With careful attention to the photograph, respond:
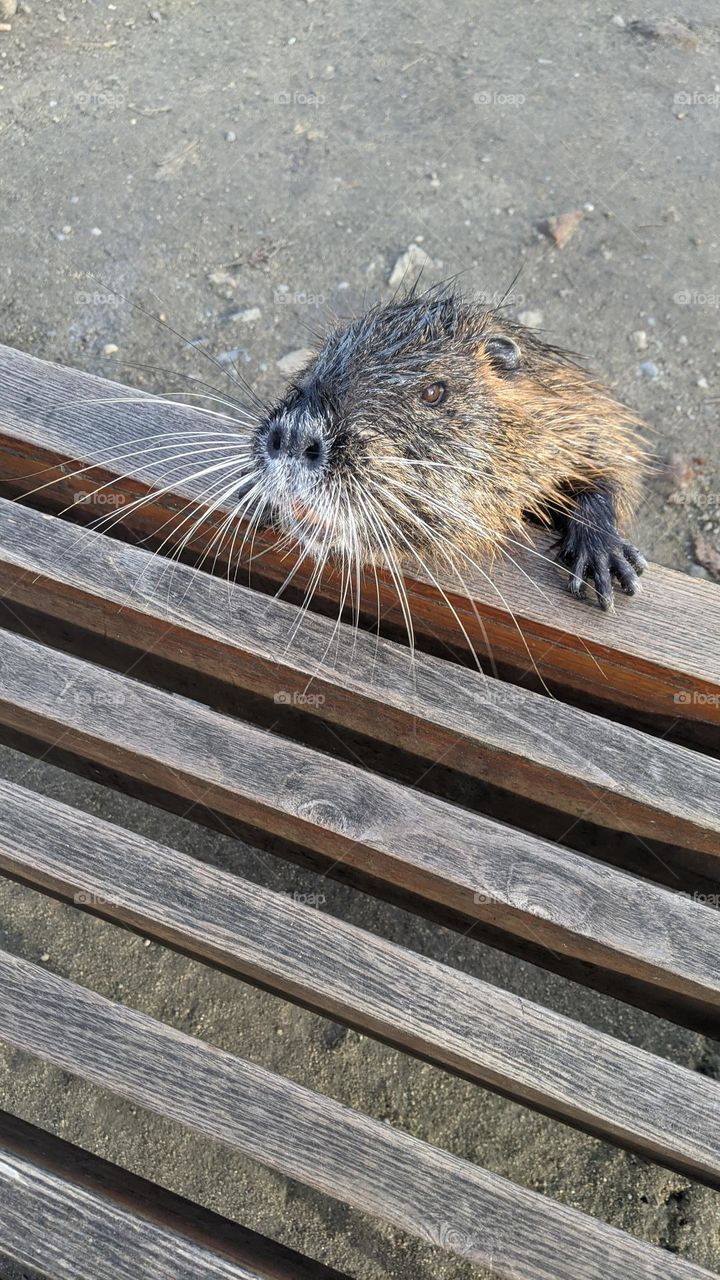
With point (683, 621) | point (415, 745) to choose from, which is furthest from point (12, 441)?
point (683, 621)

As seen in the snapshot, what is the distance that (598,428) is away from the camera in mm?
2453

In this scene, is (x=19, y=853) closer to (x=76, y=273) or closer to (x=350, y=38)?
(x=76, y=273)

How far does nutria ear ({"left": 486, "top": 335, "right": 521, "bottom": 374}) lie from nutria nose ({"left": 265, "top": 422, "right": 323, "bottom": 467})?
54 cm

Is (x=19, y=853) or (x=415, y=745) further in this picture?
(x=415, y=745)

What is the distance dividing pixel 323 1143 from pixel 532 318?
3.23 meters

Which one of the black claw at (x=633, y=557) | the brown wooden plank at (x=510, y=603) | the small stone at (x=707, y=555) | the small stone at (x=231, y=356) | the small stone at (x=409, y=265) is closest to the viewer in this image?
the brown wooden plank at (x=510, y=603)

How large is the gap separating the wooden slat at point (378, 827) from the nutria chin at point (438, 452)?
44 centimetres

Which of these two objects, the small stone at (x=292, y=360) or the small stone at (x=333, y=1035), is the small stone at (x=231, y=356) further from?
the small stone at (x=333, y=1035)

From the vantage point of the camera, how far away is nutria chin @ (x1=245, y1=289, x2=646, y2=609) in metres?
1.97

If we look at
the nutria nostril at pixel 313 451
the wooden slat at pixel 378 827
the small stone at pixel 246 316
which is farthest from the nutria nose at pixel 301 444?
the small stone at pixel 246 316

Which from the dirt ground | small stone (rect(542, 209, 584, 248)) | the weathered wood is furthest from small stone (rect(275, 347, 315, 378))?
the weathered wood

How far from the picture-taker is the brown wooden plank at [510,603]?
2.07 metres

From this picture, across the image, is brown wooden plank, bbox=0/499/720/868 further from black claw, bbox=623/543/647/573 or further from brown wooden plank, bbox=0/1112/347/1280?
brown wooden plank, bbox=0/1112/347/1280

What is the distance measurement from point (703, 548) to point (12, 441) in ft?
7.40
